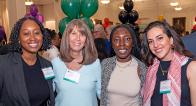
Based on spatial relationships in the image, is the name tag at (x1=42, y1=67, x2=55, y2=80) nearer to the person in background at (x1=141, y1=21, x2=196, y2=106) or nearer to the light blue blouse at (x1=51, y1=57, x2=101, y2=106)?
the light blue blouse at (x1=51, y1=57, x2=101, y2=106)

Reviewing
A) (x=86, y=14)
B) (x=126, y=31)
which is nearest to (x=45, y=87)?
(x=126, y=31)

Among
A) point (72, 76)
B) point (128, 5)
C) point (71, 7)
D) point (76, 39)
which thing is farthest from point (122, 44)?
point (128, 5)

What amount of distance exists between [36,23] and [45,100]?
2.18 feet

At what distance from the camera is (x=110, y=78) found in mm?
2641

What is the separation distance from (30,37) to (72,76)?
0.51 m

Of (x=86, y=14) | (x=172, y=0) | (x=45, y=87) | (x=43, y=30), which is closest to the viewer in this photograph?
(x=45, y=87)

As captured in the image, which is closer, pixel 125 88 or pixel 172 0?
pixel 125 88

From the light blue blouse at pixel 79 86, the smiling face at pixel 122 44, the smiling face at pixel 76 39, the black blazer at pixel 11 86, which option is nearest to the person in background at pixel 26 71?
the black blazer at pixel 11 86

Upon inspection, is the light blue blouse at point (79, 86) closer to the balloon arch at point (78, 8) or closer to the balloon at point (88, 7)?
the balloon arch at point (78, 8)

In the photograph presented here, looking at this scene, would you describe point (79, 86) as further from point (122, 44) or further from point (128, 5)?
point (128, 5)

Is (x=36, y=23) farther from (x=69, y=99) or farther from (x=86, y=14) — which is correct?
(x=86, y=14)

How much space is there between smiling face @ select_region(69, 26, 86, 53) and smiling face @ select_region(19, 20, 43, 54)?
1.03 ft

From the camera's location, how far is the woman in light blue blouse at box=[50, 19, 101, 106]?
2547 millimetres

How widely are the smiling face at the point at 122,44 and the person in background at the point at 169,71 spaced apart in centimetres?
32
